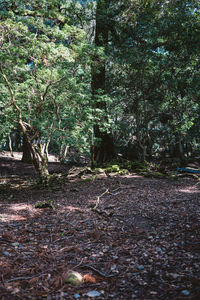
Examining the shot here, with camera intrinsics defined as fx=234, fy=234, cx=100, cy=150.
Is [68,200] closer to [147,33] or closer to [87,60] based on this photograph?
[87,60]

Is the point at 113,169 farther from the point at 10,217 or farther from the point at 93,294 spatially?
the point at 93,294

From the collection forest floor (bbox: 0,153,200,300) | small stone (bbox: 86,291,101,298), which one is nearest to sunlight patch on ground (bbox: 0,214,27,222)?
forest floor (bbox: 0,153,200,300)

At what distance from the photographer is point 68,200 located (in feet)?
21.6

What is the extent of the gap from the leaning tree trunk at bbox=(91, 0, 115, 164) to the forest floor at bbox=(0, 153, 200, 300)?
4.27 metres

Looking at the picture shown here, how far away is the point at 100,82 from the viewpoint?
11.2 meters

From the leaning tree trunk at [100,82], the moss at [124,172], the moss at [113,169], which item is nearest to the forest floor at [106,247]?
the moss at [124,172]

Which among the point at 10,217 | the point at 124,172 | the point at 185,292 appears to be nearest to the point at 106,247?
the point at 185,292

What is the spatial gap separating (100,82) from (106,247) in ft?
29.9

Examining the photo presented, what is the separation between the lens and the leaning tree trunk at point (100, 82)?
9273mm

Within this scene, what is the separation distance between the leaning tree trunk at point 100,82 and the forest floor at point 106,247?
4268 millimetres

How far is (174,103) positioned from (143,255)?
9.98 metres

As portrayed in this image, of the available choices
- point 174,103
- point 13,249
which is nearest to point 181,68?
point 174,103

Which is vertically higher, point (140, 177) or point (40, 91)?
point (40, 91)

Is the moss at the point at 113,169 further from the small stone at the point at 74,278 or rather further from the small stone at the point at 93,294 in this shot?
the small stone at the point at 93,294
